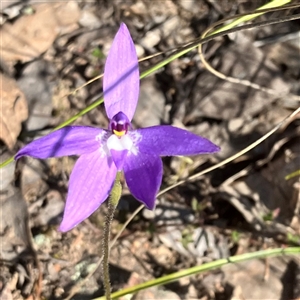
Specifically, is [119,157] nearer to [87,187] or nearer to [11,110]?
[87,187]

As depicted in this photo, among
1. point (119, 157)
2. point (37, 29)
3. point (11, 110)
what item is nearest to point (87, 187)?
point (119, 157)

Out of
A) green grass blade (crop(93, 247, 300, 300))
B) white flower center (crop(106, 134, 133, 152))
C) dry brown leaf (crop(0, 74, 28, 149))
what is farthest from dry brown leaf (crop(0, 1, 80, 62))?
white flower center (crop(106, 134, 133, 152))

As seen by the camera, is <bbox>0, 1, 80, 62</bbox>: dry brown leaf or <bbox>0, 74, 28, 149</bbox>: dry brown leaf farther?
<bbox>0, 1, 80, 62</bbox>: dry brown leaf

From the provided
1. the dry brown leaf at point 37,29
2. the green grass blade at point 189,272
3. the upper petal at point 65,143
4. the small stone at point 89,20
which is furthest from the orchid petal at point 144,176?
the small stone at point 89,20

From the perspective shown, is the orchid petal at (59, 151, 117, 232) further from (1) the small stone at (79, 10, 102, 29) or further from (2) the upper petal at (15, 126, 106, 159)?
(1) the small stone at (79, 10, 102, 29)

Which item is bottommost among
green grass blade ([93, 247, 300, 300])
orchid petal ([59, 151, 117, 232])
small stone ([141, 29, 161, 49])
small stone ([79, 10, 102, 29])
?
green grass blade ([93, 247, 300, 300])

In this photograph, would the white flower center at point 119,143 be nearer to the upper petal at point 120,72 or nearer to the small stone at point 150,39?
the upper petal at point 120,72
